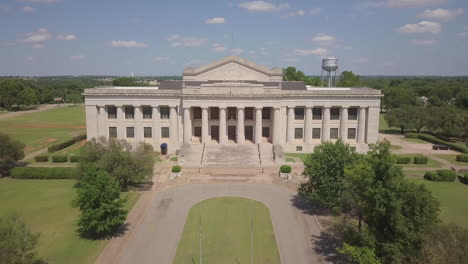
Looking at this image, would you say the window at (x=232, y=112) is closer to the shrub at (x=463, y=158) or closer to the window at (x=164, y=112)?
the window at (x=164, y=112)

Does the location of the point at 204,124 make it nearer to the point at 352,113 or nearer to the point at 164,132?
the point at 164,132

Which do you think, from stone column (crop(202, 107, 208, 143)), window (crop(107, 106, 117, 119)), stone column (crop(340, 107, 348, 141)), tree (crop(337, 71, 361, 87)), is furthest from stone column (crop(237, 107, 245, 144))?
tree (crop(337, 71, 361, 87))

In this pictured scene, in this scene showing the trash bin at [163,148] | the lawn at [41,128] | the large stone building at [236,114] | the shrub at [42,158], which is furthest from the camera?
the lawn at [41,128]

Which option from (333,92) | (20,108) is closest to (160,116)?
(333,92)

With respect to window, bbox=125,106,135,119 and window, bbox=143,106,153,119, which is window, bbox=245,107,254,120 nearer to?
window, bbox=143,106,153,119

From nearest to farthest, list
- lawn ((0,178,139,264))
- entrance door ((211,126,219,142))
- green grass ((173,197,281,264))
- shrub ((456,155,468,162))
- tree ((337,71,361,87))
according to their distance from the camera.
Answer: green grass ((173,197,281,264)) → lawn ((0,178,139,264)) → shrub ((456,155,468,162)) → entrance door ((211,126,219,142)) → tree ((337,71,361,87))

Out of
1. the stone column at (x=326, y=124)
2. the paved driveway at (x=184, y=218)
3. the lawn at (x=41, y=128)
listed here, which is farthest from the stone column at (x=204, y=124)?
the lawn at (x=41, y=128)
